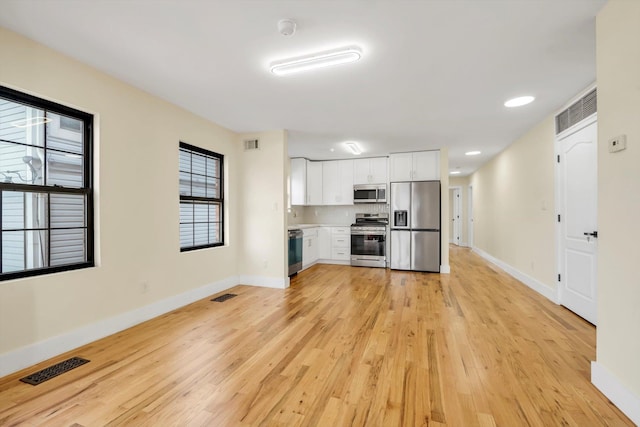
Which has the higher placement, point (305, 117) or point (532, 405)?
point (305, 117)

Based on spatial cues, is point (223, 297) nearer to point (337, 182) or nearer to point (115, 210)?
point (115, 210)

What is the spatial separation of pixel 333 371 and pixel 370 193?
4.80 metres

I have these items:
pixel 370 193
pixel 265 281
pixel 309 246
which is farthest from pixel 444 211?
pixel 265 281

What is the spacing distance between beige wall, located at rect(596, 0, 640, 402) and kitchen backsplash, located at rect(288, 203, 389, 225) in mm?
4916

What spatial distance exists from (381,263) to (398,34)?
16.1 feet

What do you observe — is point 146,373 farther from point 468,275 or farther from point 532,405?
point 468,275

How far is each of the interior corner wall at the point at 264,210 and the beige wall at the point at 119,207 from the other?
0.04 metres

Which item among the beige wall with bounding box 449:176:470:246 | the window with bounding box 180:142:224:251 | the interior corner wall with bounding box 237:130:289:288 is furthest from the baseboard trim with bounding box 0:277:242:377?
the beige wall with bounding box 449:176:470:246

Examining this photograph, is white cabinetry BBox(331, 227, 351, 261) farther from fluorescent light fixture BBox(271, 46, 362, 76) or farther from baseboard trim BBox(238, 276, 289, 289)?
fluorescent light fixture BBox(271, 46, 362, 76)

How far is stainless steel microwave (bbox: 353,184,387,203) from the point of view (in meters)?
6.42

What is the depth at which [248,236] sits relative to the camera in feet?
15.4

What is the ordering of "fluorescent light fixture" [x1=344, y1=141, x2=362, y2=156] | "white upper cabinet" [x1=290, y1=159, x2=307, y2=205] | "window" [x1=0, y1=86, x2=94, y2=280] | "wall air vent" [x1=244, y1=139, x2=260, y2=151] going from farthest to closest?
"white upper cabinet" [x1=290, y1=159, x2=307, y2=205] → "fluorescent light fixture" [x1=344, y1=141, x2=362, y2=156] → "wall air vent" [x1=244, y1=139, x2=260, y2=151] → "window" [x1=0, y1=86, x2=94, y2=280]

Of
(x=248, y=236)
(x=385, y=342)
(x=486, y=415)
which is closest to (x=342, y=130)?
(x=248, y=236)

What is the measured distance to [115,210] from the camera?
2.81 m
